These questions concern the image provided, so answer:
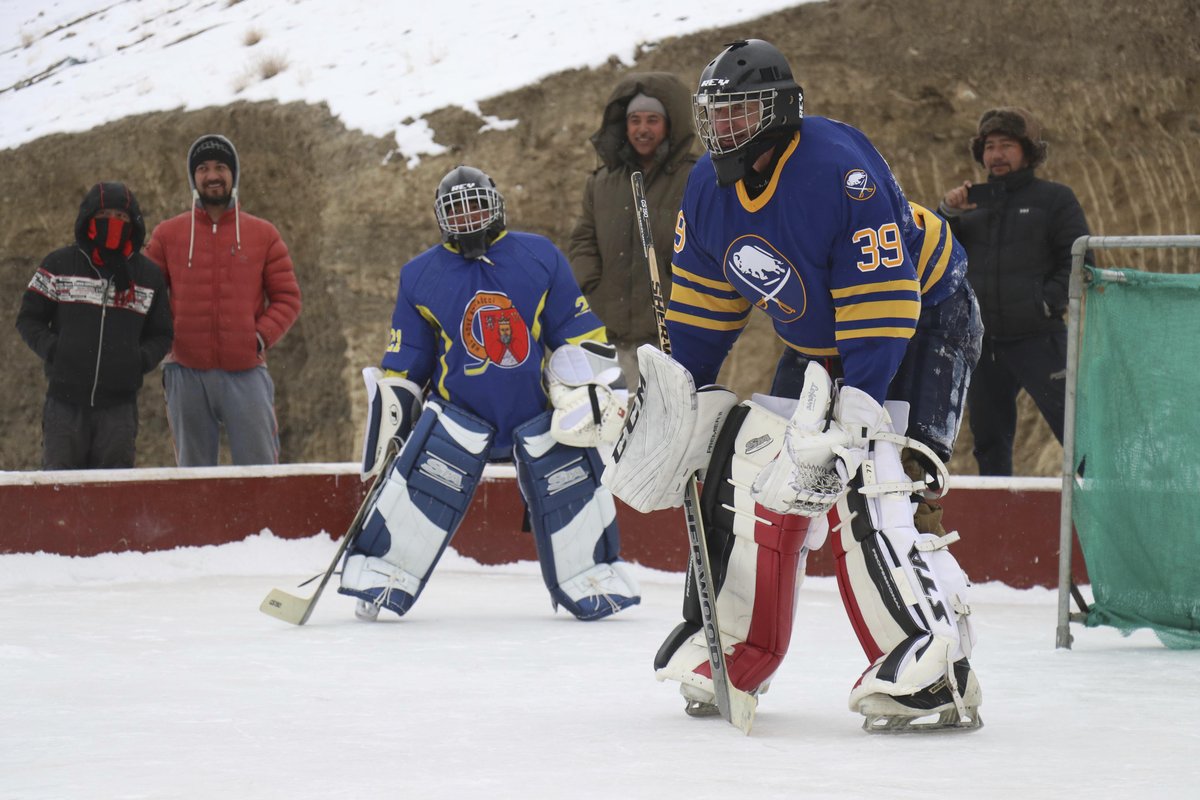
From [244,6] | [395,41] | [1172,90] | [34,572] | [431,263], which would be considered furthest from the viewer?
[244,6]

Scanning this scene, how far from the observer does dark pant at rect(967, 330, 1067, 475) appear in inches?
229

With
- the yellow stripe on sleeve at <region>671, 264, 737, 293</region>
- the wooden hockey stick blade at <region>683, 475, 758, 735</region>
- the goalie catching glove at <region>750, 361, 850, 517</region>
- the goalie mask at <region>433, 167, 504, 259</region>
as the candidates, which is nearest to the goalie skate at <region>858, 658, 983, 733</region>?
the wooden hockey stick blade at <region>683, 475, 758, 735</region>

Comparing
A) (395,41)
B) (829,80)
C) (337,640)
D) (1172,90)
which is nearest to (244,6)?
(395,41)

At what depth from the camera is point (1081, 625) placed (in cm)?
494

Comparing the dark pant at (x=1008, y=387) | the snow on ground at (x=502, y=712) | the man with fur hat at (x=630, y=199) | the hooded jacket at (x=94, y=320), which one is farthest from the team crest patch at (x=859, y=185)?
the hooded jacket at (x=94, y=320)

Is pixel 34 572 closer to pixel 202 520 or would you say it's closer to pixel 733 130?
pixel 202 520

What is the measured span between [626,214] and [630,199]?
63mm

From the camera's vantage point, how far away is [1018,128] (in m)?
5.87

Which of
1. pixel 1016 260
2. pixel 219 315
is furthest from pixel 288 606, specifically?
pixel 1016 260

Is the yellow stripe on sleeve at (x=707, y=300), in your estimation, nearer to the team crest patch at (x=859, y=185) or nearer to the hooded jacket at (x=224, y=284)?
the team crest patch at (x=859, y=185)

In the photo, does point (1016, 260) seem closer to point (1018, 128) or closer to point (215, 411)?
point (1018, 128)

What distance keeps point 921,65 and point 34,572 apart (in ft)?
→ 20.8

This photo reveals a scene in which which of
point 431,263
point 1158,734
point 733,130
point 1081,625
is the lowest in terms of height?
point 1081,625

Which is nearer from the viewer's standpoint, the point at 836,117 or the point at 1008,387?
the point at 1008,387
